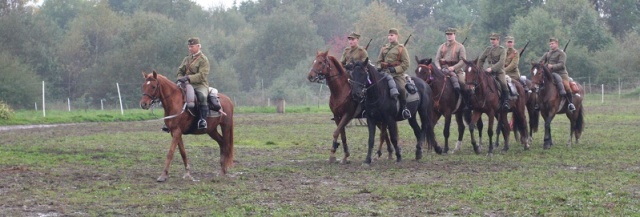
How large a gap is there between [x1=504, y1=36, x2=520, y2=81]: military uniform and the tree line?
3725cm

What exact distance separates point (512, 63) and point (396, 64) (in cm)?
469

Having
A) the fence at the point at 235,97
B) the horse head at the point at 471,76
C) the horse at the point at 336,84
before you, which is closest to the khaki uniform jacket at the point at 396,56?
the horse at the point at 336,84

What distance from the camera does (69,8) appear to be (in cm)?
10250

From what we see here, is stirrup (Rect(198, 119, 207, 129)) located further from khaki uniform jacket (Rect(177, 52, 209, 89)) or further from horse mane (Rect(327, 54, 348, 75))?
horse mane (Rect(327, 54, 348, 75))

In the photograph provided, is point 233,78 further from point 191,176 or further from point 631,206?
point 631,206

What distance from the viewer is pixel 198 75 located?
51.8ft

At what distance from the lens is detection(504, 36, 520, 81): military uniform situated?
864 inches

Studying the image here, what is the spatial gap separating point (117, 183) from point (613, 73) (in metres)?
54.0

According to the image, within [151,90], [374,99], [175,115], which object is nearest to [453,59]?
[374,99]

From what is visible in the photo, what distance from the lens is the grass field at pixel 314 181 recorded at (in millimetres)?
11422

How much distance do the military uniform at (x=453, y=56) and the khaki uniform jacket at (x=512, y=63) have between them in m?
1.78

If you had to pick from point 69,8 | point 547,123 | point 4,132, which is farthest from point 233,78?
point 547,123

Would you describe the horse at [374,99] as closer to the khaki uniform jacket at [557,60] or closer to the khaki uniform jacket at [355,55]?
the khaki uniform jacket at [355,55]

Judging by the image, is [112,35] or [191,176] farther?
[112,35]
